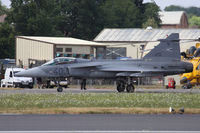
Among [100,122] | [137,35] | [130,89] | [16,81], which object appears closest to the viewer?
[100,122]

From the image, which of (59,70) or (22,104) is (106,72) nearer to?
(59,70)

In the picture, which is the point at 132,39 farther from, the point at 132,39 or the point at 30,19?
the point at 30,19

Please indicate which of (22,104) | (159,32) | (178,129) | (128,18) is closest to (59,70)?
(22,104)

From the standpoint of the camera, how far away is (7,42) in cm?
9619

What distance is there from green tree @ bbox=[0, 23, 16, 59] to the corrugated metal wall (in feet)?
77.9

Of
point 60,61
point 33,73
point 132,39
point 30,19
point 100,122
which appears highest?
point 30,19

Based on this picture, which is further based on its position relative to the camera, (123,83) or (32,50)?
(32,50)

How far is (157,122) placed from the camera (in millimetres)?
19562

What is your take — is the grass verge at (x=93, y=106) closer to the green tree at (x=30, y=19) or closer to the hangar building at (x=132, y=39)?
the hangar building at (x=132, y=39)

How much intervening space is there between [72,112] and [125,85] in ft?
60.9

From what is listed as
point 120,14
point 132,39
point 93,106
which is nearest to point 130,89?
point 93,106

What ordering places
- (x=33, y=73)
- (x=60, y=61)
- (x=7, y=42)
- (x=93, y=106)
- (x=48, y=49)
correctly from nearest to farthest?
(x=93, y=106)
(x=33, y=73)
(x=60, y=61)
(x=48, y=49)
(x=7, y=42)

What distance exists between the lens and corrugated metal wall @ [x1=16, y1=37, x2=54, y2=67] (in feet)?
225

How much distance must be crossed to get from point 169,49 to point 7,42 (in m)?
59.1
